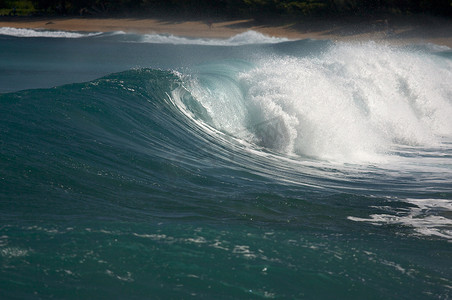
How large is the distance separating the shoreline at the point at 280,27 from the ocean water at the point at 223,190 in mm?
23700

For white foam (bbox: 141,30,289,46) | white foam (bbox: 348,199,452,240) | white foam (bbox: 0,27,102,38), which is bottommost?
white foam (bbox: 348,199,452,240)

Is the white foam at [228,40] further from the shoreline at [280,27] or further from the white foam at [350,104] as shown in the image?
the white foam at [350,104]

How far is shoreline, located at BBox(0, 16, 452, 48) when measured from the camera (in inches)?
1439

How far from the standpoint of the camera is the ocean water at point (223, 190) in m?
4.03

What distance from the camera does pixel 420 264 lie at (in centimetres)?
460

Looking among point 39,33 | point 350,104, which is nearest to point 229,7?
point 39,33

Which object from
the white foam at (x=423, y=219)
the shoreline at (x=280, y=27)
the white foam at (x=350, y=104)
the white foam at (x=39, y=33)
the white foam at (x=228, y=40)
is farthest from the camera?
the white foam at (x=39, y=33)

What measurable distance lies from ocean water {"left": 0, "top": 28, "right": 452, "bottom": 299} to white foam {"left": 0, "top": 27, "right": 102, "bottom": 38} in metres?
30.5

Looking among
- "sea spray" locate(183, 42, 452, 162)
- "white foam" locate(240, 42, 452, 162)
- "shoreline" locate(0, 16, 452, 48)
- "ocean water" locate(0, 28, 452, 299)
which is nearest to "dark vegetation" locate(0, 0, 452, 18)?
"shoreline" locate(0, 16, 452, 48)

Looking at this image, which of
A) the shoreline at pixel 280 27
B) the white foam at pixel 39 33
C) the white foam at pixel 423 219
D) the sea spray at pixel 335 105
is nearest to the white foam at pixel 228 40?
the shoreline at pixel 280 27

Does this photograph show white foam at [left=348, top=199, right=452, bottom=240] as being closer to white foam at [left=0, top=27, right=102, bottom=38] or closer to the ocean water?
the ocean water

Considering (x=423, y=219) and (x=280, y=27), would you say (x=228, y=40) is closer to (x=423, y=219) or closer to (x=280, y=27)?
(x=280, y=27)

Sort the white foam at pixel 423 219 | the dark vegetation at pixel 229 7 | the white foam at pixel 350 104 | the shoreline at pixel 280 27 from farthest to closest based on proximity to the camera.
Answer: the dark vegetation at pixel 229 7 → the shoreline at pixel 280 27 → the white foam at pixel 350 104 → the white foam at pixel 423 219

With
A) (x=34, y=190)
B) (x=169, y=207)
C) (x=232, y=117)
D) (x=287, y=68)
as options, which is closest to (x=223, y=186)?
(x=169, y=207)
